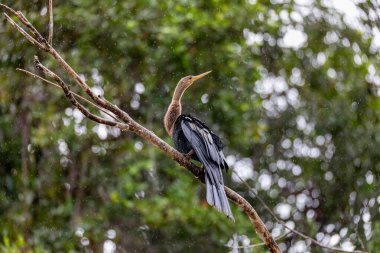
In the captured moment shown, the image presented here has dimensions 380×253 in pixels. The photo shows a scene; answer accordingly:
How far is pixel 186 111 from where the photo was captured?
5297 mm

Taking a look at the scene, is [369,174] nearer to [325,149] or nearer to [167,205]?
[325,149]

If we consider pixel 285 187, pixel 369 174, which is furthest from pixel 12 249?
pixel 369 174

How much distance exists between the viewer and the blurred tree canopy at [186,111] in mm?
5328

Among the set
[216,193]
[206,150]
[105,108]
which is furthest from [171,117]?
[105,108]

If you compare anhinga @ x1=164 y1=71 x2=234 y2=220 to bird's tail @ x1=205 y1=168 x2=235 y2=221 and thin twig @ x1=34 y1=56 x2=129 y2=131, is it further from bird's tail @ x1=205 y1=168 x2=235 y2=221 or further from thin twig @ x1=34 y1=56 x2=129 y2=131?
thin twig @ x1=34 y1=56 x2=129 y2=131

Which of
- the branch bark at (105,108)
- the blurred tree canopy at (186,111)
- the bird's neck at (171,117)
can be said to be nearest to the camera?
the branch bark at (105,108)

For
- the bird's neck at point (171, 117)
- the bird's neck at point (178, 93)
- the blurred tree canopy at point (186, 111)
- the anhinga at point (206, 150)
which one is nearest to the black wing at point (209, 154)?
the anhinga at point (206, 150)

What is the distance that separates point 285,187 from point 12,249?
2.31 metres

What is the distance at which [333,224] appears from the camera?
571 cm

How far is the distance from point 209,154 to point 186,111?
223 cm

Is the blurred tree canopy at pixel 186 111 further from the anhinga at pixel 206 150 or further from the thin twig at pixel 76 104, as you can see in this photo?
the thin twig at pixel 76 104

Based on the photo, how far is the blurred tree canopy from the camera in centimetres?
533

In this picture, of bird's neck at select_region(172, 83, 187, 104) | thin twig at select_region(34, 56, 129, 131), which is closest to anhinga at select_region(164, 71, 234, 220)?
bird's neck at select_region(172, 83, 187, 104)

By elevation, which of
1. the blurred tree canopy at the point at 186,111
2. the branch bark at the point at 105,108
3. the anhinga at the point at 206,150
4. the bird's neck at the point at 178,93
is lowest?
the blurred tree canopy at the point at 186,111
